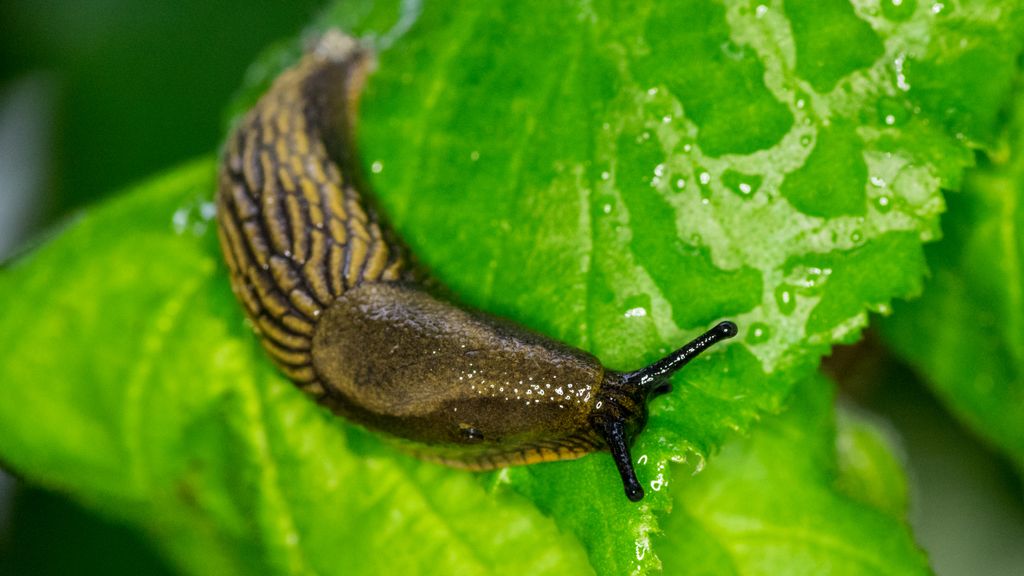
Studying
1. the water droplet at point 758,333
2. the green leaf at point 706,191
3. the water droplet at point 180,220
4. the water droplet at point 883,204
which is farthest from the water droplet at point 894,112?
the water droplet at point 180,220

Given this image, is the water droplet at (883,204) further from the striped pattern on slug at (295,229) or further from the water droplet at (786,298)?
the striped pattern on slug at (295,229)

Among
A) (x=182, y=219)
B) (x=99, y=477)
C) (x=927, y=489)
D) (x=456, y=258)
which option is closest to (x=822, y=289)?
(x=456, y=258)

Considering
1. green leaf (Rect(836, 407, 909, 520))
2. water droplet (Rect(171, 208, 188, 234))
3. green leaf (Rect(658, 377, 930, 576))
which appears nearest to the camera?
green leaf (Rect(658, 377, 930, 576))

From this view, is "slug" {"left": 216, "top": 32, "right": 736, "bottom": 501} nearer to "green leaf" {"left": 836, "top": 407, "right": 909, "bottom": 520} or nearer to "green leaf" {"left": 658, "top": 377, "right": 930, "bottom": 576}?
"green leaf" {"left": 658, "top": 377, "right": 930, "bottom": 576}

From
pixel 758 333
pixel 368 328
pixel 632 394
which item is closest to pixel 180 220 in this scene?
pixel 368 328

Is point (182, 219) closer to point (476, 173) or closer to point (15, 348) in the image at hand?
point (15, 348)

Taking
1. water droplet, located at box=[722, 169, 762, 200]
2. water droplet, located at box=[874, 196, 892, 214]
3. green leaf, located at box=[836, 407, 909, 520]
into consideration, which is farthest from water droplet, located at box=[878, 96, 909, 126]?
green leaf, located at box=[836, 407, 909, 520]

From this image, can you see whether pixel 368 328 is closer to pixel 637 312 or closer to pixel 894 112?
pixel 637 312
